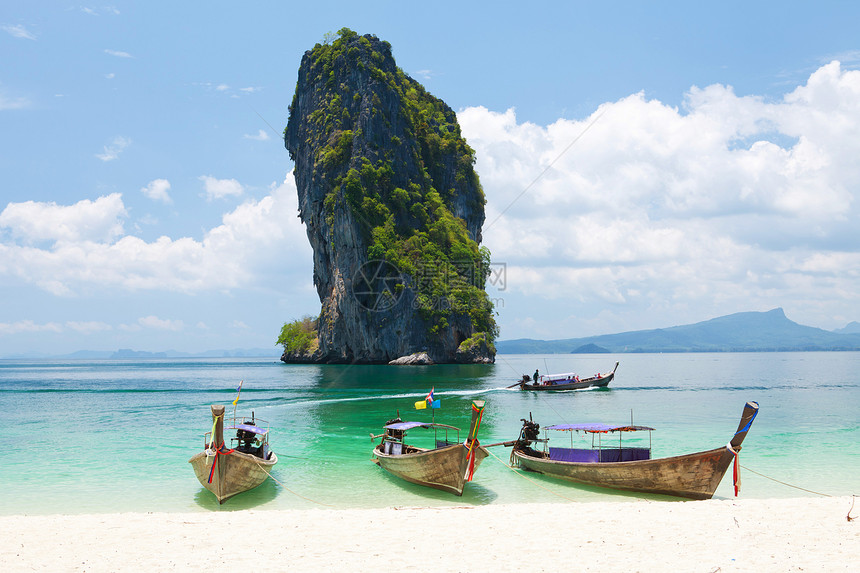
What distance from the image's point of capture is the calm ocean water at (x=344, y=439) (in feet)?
49.2

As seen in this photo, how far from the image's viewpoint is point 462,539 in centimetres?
1029

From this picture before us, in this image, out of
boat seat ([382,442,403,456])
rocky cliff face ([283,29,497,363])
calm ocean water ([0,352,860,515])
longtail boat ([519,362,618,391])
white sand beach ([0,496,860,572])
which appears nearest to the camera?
white sand beach ([0,496,860,572])

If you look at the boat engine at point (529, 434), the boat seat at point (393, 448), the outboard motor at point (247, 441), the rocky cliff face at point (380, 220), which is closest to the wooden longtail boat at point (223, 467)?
the outboard motor at point (247, 441)

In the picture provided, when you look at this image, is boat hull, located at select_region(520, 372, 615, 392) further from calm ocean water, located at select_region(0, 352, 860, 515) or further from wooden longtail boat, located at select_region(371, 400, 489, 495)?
wooden longtail boat, located at select_region(371, 400, 489, 495)

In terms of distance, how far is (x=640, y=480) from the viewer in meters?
14.5

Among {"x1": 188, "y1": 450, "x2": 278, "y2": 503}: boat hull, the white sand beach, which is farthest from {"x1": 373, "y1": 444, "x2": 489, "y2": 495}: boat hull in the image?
{"x1": 188, "y1": 450, "x2": 278, "y2": 503}: boat hull

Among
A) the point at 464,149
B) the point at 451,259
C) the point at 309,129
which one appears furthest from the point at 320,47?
the point at 451,259

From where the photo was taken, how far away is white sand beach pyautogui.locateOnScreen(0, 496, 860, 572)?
8898mm

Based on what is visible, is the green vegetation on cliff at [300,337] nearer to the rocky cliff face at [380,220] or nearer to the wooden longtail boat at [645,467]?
the rocky cliff face at [380,220]

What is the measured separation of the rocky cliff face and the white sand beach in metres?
65.8

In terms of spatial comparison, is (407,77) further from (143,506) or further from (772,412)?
(143,506)

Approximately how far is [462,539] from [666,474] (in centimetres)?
671

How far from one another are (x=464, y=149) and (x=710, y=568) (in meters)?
95.3

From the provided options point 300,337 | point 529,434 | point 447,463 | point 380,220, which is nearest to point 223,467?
point 447,463
